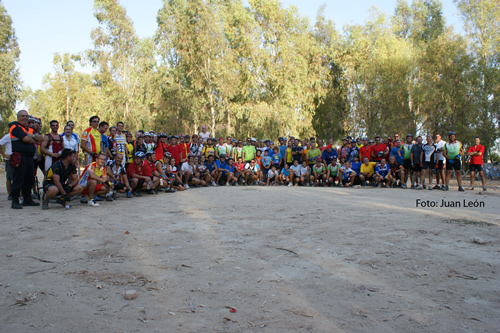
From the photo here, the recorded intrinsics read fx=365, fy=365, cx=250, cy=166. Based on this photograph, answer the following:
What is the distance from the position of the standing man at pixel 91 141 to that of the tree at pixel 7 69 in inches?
932

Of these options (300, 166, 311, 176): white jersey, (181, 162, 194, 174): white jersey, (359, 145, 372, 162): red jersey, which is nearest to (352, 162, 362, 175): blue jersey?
(359, 145, 372, 162): red jersey

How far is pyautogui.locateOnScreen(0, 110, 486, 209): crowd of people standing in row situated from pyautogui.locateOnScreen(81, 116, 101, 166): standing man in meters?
0.02

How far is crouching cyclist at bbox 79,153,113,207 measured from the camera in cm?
757

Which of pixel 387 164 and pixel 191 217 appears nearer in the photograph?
pixel 191 217

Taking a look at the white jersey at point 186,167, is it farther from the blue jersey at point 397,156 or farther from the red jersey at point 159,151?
the blue jersey at point 397,156

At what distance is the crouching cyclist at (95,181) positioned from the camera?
24.8ft

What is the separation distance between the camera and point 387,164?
41.4 ft

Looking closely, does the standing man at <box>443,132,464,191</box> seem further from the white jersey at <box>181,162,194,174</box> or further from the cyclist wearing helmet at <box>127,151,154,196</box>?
the cyclist wearing helmet at <box>127,151,154,196</box>

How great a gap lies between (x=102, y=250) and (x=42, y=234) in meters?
1.33

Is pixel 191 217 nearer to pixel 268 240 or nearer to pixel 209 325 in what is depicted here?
Answer: pixel 268 240

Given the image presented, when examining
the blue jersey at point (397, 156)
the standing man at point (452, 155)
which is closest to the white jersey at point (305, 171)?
the blue jersey at point (397, 156)

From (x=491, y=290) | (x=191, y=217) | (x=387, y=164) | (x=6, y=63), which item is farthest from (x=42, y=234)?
(x=6, y=63)

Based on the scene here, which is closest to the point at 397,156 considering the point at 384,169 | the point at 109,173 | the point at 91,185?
the point at 384,169

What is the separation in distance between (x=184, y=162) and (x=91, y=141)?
13.0ft
